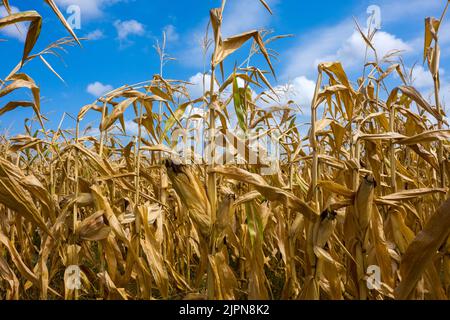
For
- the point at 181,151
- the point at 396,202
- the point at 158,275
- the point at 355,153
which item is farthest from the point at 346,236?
the point at 181,151

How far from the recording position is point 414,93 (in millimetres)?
1646

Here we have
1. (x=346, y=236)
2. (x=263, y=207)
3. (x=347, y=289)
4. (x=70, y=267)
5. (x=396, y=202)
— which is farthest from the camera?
(x=263, y=207)

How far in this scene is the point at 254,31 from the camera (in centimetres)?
138

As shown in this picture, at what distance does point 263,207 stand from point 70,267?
0.99 metres

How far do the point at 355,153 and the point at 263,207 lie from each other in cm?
67

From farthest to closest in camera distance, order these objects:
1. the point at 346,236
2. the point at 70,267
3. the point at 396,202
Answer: the point at 70,267, the point at 346,236, the point at 396,202

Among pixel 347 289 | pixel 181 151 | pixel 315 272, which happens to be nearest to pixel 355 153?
pixel 315 272

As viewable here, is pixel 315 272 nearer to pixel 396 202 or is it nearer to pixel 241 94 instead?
pixel 396 202

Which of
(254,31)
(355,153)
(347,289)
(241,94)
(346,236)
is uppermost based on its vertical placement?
(254,31)

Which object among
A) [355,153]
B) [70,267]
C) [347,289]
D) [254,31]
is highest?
[254,31]

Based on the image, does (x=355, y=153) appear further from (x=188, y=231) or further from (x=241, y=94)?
(x=188, y=231)

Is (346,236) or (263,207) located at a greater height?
(263,207)

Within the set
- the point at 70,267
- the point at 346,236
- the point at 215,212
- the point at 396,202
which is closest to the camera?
the point at 215,212

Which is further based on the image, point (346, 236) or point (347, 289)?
point (347, 289)
